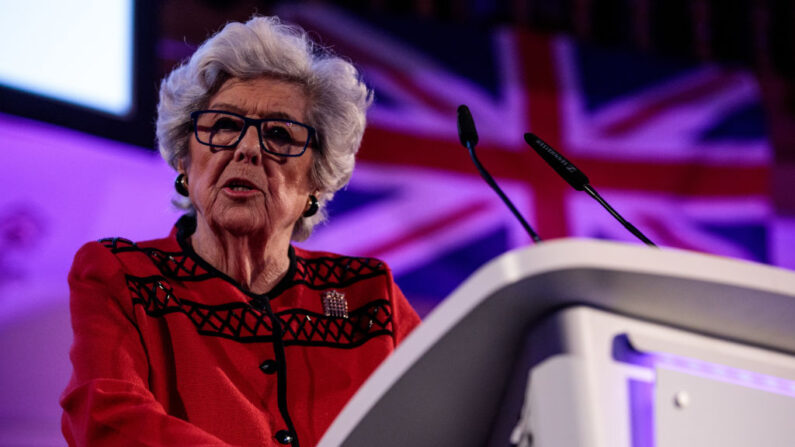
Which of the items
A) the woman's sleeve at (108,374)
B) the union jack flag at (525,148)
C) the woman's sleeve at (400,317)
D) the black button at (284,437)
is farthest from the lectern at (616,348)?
the union jack flag at (525,148)

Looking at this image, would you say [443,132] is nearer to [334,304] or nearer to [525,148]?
[525,148]

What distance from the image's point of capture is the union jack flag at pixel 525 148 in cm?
274

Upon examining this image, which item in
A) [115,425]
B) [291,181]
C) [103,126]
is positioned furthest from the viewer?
[103,126]

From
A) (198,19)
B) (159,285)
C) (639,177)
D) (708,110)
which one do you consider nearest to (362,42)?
(198,19)

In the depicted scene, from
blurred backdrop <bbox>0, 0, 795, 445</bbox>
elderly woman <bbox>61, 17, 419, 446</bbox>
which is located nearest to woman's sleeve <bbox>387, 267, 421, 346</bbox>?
elderly woman <bbox>61, 17, 419, 446</bbox>

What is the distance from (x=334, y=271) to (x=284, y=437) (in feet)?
1.39

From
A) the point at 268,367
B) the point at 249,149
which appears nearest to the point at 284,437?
the point at 268,367

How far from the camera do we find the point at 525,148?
2.98 metres

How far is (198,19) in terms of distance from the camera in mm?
2588

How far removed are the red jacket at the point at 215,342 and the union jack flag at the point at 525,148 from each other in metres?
1.20

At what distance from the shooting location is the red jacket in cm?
107

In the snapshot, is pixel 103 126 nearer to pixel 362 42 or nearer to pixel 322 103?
pixel 322 103

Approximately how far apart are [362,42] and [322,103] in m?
1.30

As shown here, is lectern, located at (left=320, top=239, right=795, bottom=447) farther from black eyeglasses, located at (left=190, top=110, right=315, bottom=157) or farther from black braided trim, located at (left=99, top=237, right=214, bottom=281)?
black eyeglasses, located at (left=190, top=110, right=315, bottom=157)
